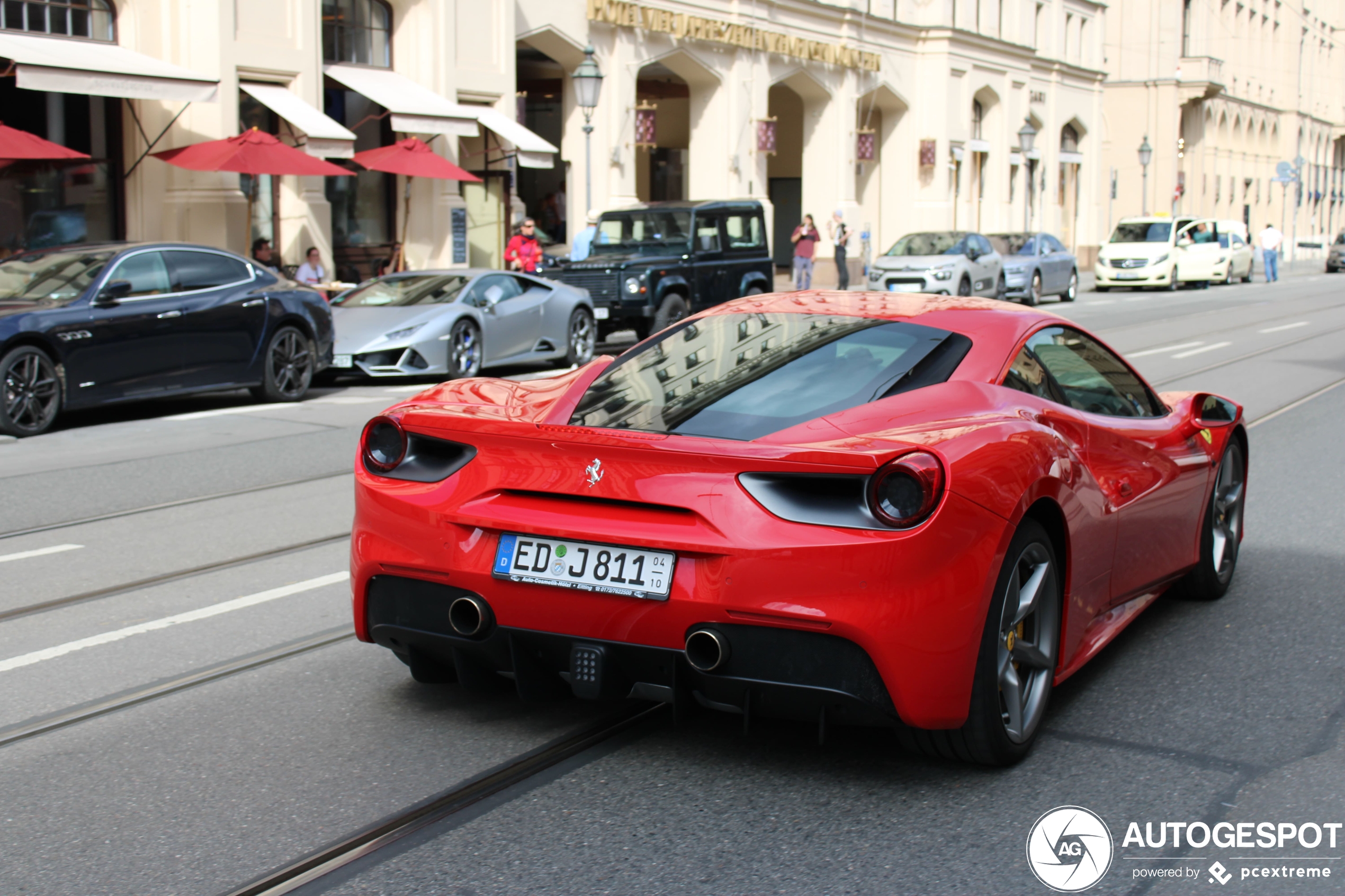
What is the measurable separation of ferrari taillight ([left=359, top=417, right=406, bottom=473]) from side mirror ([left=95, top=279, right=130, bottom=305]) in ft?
28.3

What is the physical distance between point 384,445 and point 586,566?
829 millimetres

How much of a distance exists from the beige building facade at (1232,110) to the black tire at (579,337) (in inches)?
1449

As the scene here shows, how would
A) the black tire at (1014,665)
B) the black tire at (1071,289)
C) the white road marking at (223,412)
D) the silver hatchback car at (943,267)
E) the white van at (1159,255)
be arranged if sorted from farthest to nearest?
the white van at (1159,255) < the black tire at (1071,289) < the silver hatchback car at (943,267) < the white road marking at (223,412) < the black tire at (1014,665)

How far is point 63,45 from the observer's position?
62.9ft

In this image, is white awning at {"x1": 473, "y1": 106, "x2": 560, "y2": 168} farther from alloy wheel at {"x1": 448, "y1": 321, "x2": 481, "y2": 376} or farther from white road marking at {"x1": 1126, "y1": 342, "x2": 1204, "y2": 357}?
white road marking at {"x1": 1126, "y1": 342, "x2": 1204, "y2": 357}

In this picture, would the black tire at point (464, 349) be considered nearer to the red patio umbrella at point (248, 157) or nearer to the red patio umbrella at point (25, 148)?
the red patio umbrella at point (248, 157)

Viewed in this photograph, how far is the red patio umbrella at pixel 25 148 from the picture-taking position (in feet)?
55.1

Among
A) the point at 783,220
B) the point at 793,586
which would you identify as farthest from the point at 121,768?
the point at 783,220

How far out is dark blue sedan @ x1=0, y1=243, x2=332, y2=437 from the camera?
11.4 m

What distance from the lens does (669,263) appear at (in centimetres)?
1933

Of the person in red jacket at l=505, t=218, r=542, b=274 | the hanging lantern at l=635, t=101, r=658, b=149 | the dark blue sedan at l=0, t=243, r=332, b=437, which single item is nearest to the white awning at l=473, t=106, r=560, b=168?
the person in red jacket at l=505, t=218, r=542, b=274

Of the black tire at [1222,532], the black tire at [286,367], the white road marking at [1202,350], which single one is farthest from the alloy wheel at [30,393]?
the white road marking at [1202,350]

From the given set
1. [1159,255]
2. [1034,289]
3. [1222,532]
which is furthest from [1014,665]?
[1159,255]

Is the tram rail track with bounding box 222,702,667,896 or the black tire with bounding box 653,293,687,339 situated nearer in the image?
the tram rail track with bounding box 222,702,667,896
